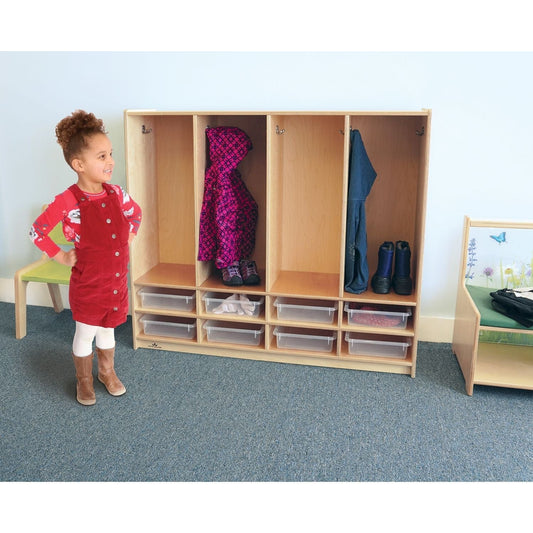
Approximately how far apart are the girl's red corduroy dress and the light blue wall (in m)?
1.02

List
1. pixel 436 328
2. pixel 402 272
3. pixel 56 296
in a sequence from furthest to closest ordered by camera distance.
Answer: pixel 56 296, pixel 436 328, pixel 402 272

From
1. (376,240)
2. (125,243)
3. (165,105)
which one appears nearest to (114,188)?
(125,243)

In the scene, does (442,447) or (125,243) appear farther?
(125,243)

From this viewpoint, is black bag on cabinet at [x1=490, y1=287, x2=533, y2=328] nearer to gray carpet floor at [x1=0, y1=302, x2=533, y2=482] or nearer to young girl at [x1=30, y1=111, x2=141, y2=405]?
gray carpet floor at [x1=0, y1=302, x2=533, y2=482]

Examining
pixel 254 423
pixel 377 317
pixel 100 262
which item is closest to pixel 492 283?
pixel 377 317

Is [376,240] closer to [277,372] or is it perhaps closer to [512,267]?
[512,267]

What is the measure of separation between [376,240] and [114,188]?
1415mm

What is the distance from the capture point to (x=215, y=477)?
6.79ft

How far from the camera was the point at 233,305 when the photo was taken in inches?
121

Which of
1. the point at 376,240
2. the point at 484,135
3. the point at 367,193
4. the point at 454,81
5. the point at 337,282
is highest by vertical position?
the point at 454,81

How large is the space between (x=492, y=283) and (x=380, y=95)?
3.69ft

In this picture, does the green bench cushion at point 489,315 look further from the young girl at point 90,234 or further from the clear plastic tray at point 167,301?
the young girl at point 90,234

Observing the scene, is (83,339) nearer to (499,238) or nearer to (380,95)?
(380,95)

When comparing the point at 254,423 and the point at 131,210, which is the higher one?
the point at 131,210
